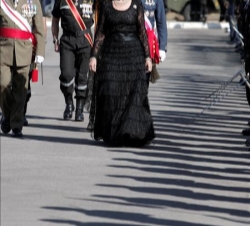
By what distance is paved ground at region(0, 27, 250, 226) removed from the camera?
1022 cm

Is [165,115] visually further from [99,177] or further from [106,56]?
[99,177]

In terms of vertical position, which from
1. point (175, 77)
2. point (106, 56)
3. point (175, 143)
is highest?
point (106, 56)

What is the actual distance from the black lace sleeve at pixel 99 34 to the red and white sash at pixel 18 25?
33.1 inches

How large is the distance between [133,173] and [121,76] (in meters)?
2.18

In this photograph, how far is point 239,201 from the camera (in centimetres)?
1111

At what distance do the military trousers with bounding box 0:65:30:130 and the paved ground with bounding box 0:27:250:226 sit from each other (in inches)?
9.2

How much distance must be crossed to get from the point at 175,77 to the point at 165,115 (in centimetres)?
834

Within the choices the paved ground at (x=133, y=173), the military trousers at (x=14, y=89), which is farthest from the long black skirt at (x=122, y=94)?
the military trousers at (x=14, y=89)

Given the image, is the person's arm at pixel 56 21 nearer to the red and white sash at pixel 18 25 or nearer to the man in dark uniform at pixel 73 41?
the man in dark uniform at pixel 73 41

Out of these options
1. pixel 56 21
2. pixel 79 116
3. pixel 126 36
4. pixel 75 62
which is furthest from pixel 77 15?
pixel 126 36

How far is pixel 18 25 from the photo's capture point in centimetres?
1487

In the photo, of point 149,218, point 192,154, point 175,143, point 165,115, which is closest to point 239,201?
point 149,218

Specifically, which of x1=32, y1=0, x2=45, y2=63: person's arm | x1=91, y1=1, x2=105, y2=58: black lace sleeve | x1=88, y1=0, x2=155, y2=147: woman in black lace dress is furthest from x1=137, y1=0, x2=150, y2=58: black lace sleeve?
x1=32, y1=0, x2=45, y2=63: person's arm

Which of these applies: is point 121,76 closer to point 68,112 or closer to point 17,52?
point 17,52
